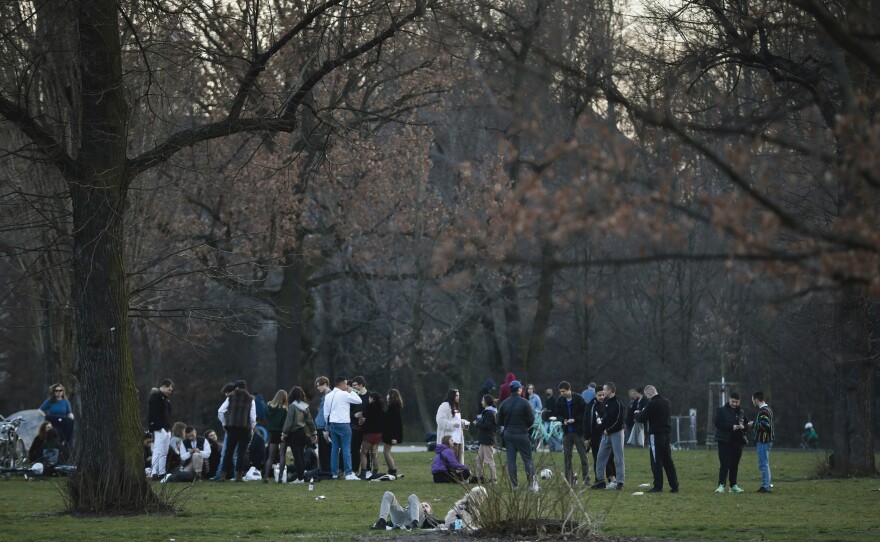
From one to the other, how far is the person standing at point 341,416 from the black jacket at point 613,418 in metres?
5.00

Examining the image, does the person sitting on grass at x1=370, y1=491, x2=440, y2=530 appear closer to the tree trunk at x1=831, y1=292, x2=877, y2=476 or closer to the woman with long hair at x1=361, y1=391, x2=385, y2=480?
the woman with long hair at x1=361, y1=391, x2=385, y2=480

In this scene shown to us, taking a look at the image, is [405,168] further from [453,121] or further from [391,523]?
[391,523]

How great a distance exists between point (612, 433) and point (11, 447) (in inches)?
501

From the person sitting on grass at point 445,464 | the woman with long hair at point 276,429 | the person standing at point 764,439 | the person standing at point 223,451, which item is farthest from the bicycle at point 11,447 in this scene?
the person standing at point 764,439

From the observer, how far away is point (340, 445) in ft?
75.2

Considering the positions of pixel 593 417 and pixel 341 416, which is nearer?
pixel 593 417

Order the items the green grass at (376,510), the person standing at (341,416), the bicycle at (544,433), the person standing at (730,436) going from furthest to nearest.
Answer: the bicycle at (544,433), the person standing at (341,416), the person standing at (730,436), the green grass at (376,510)

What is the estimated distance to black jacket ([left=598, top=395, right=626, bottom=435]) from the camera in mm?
19688

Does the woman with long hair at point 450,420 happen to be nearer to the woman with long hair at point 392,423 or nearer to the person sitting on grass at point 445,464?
the person sitting on grass at point 445,464

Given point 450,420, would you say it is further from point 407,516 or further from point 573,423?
point 407,516

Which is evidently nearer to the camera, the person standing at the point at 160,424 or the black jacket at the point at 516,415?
the black jacket at the point at 516,415

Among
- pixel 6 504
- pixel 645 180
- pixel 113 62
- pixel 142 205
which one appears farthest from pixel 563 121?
pixel 142 205

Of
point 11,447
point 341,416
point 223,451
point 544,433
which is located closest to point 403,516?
point 341,416

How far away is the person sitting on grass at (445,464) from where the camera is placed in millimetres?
20703
